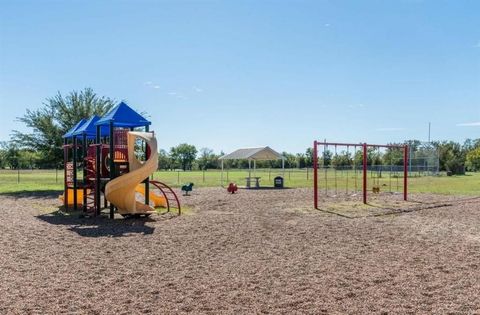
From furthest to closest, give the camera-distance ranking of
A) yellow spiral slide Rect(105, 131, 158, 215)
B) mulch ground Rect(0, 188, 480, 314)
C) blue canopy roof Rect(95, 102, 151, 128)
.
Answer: blue canopy roof Rect(95, 102, 151, 128) → yellow spiral slide Rect(105, 131, 158, 215) → mulch ground Rect(0, 188, 480, 314)

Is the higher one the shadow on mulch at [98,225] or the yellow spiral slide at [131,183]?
the yellow spiral slide at [131,183]

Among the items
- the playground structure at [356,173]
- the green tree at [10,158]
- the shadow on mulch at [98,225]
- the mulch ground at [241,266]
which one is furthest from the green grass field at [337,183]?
the green tree at [10,158]

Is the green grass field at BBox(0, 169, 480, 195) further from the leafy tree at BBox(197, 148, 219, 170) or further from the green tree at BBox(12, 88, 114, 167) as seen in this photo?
the leafy tree at BBox(197, 148, 219, 170)

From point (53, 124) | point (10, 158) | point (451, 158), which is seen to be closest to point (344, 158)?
point (53, 124)

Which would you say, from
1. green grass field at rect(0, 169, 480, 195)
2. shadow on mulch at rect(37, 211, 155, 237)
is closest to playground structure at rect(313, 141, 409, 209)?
green grass field at rect(0, 169, 480, 195)

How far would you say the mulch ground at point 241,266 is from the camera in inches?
202

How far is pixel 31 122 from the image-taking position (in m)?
26.9

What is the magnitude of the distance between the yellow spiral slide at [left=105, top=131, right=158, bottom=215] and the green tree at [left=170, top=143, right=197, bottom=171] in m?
120

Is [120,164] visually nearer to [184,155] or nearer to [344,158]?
[344,158]

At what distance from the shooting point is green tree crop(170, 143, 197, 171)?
5290 inches

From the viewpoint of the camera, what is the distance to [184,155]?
442 ft

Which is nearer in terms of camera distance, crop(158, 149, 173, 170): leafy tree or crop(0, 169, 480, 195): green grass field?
crop(0, 169, 480, 195): green grass field

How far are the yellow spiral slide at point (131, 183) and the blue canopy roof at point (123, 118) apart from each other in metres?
0.54

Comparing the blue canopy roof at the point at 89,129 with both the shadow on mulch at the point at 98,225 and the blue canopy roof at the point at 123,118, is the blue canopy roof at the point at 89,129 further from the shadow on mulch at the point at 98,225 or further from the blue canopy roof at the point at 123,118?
the shadow on mulch at the point at 98,225
